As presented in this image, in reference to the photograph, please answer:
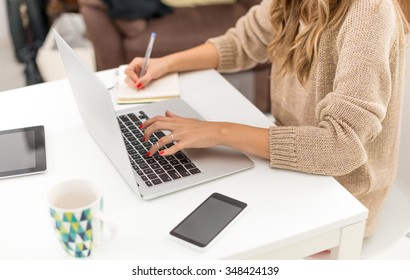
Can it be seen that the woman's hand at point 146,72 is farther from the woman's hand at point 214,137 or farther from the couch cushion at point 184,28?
the couch cushion at point 184,28

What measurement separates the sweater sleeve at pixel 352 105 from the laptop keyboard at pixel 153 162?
17 centimetres

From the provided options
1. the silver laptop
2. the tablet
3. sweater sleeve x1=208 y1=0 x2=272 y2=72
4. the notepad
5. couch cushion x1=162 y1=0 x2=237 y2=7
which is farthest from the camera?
couch cushion x1=162 y1=0 x2=237 y2=7

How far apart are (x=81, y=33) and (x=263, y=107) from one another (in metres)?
1.07

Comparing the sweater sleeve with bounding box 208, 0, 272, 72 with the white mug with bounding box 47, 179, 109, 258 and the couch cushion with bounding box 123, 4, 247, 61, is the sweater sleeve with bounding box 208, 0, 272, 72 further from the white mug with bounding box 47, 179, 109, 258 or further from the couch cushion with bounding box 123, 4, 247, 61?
the couch cushion with bounding box 123, 4, 247, 61

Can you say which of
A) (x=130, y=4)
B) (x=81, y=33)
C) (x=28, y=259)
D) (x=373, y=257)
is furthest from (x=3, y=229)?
(x=81, y=33)

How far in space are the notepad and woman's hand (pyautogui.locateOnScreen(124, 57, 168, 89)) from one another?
1 centimetres

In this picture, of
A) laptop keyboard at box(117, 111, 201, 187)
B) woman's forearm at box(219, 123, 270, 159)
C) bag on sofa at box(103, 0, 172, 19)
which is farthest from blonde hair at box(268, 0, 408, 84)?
bag on sofa at box(103, 0, 172, 19)

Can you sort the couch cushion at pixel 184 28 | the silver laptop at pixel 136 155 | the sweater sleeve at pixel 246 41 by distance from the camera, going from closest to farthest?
the silver laptop at pixel 136 155, the sweater sleeve at pixel 246 41, the couch cushion at pixel 184 28

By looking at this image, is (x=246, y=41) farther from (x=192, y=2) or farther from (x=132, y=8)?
(x=192, y=2)

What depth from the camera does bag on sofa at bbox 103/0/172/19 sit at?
2.47 m

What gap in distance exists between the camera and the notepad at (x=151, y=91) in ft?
4.48

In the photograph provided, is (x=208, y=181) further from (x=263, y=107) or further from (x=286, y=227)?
(x=263, y=107)

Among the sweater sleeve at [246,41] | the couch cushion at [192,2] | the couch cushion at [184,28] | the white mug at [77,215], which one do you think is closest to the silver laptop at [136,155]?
the white mug at [77,215]

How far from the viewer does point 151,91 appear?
1.39 meters
